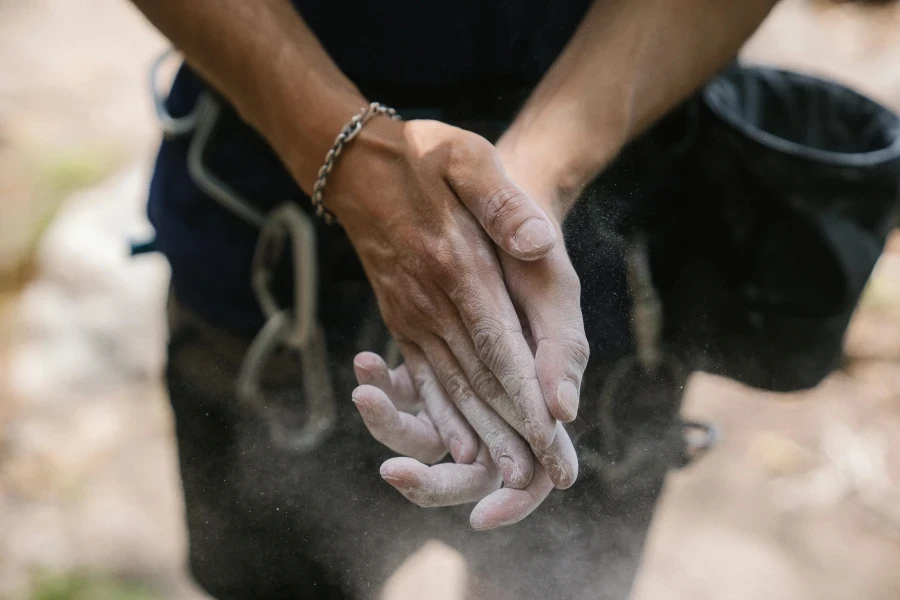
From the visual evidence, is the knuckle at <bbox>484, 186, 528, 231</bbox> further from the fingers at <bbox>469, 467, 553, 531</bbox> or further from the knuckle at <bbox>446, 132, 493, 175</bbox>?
the fingers at <bbox>469, 467, 553, 531</bbox>

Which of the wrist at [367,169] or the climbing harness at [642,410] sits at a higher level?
the wrist at [367,169]

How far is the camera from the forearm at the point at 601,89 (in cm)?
46

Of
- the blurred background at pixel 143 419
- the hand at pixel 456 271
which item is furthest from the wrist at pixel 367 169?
the blurred background at pixel 143 419

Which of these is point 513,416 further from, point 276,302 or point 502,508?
point 276,302

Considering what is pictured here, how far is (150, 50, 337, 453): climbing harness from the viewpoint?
50 centimetres

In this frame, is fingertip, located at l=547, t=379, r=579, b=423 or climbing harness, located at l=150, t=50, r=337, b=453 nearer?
fingertip, located at l=547, t=379, r=579, b=423

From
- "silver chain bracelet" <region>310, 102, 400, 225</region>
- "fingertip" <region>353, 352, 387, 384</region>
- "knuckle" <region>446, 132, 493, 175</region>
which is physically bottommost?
"fingertip" <region>353, 352, 387, 384</region>

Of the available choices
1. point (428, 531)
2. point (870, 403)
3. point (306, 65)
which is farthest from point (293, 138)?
point (870, 403)

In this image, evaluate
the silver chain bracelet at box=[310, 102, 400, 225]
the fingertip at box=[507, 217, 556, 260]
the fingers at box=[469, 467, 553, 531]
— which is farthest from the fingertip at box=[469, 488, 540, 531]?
the silver chain bracelet at box=[310, 102, 400, 225]

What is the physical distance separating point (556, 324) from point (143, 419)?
1.83 ft

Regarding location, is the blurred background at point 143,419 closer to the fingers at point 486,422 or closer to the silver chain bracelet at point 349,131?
the fingers at point 486,422

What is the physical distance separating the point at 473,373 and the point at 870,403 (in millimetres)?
471

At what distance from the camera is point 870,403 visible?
73 cm

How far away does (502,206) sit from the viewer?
0.42 meters
